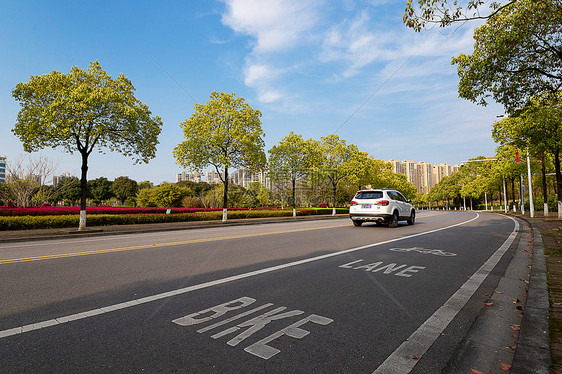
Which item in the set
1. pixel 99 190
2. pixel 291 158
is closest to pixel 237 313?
pixel 291 158

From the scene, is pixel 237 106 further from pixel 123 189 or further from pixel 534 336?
pixel 123 189

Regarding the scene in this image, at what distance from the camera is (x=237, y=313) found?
11.4ft

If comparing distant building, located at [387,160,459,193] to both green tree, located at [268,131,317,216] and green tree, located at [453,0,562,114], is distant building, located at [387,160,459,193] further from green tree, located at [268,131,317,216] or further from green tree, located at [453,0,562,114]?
green tree, located at [453,0,562,114]

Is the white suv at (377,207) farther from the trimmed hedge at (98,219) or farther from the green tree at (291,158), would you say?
the green tree at (291,158)

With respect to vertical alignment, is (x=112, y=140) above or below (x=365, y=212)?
above

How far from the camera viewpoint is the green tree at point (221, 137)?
2380 centimetres

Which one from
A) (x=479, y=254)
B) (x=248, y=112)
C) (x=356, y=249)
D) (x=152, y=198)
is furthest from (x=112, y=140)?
(x=152, y=198)

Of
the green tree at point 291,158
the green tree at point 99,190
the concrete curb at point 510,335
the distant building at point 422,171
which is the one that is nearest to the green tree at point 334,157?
the green tree at point 291,158

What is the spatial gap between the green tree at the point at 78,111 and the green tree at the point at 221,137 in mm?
6227

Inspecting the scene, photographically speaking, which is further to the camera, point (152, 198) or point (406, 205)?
point (152, 198)

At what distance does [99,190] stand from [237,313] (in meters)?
91.3

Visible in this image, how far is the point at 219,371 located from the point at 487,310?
128 inches

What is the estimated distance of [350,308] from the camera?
372cm

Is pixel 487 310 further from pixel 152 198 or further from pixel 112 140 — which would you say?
pixel 152 198
